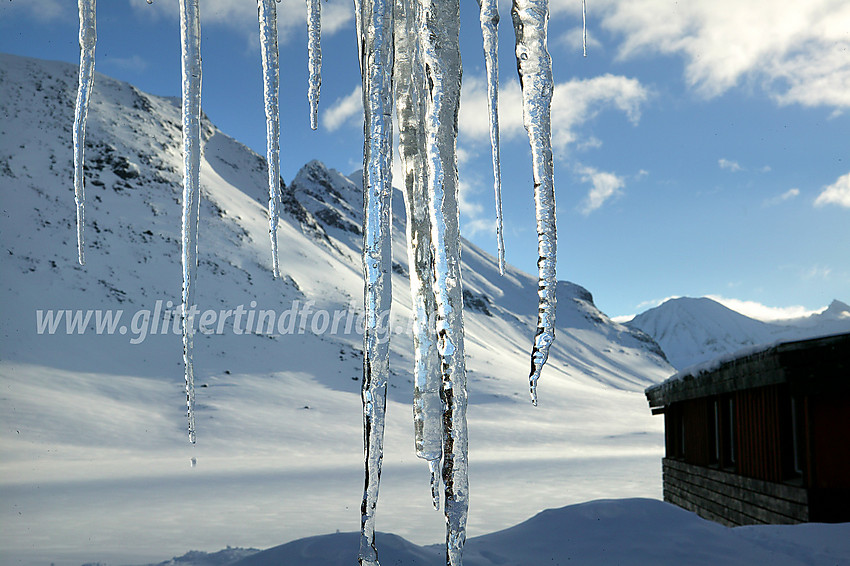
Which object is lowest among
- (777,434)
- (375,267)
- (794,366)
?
(777,434)

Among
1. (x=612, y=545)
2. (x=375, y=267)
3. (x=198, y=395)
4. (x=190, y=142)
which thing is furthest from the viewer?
(x=198, y=395)

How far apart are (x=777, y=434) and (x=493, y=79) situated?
667 centimetres

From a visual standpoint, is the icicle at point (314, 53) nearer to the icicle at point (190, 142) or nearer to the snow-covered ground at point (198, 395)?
the icicle at point (190, 142)

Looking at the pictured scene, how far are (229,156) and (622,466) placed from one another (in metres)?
78.1

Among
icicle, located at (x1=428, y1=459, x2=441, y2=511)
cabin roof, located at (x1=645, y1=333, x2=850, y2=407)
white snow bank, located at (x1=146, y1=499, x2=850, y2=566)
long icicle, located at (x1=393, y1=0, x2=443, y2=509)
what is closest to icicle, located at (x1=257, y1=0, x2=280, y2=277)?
long icicle, located at (x1=393, y1=0, x2=443, y2=509)

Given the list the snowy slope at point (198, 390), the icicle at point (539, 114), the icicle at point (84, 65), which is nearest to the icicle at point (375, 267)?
the icicle at point (539, 114)

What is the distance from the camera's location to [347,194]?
5453 inches

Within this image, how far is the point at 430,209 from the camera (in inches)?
72.4

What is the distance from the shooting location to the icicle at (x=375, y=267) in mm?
1915

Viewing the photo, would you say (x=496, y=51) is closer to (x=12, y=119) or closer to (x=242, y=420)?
(x=242, y=420)

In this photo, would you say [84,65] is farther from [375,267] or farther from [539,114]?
[539,114]

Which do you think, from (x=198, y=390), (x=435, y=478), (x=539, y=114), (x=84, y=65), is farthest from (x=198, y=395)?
(x=539, y=114)

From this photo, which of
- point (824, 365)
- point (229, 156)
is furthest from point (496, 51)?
point (229, 156)

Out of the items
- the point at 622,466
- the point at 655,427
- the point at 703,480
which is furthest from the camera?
the point at 655,427
